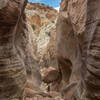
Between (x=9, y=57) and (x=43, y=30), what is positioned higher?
(x=43, y=30)

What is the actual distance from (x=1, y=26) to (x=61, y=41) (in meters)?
3.37

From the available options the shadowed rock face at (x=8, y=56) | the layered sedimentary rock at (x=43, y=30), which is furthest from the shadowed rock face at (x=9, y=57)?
the layered sedimentary rock at (x=43, y=30)

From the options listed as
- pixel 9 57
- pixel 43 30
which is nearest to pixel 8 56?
pixel 9 57

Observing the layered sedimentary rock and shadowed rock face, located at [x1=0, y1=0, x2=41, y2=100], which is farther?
the layered sedimentary rock

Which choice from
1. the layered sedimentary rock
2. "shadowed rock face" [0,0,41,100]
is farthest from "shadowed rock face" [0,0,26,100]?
the layered sedimentary rock

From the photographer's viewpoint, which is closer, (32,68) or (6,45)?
(6,45)

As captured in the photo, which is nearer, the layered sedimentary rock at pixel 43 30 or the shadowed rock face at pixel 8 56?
the shadowed rock face at pixel 8 56

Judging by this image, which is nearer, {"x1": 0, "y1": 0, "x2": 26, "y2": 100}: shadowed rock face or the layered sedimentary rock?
{"x1": 0, "y1": 0, "x2": 26, "y2": 100}: shadowed rock face

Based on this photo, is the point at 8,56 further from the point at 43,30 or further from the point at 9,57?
the point at 43,30

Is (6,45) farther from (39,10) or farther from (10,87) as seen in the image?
(39,10)

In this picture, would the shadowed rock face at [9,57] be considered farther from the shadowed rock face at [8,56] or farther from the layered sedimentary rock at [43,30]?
the layered sedimentary rock at [43,30]

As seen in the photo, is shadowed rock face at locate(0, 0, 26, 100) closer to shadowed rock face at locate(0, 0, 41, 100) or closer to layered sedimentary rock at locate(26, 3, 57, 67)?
shadowed rock face at locate(0, 0, 41, 100)

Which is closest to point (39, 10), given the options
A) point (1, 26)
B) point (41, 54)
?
point (41, 54)

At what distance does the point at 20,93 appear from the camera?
2.61 m
